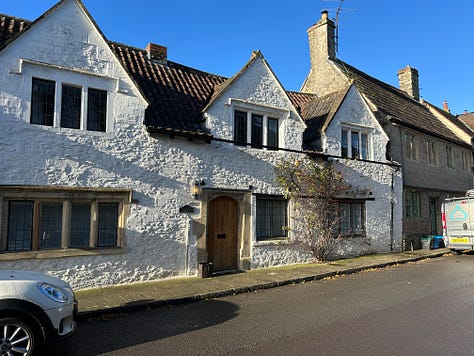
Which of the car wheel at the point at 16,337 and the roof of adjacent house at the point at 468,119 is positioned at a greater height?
the roof of adjacent house at the point at 468,119

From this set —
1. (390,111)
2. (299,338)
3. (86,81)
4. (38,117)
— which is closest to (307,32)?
(390,111)

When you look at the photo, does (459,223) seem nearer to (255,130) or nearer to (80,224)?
(255,130)

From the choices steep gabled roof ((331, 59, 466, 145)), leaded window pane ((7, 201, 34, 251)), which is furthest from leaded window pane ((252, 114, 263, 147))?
leaded window pane ((7, 201, 34, 251))

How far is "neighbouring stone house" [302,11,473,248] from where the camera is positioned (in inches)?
676

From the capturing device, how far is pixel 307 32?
2045 cm

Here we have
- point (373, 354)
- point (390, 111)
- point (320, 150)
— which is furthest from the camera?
point (390, 111)

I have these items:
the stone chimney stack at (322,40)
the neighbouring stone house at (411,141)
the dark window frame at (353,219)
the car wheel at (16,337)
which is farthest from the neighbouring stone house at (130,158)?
the stone chimney stack at (322,40)

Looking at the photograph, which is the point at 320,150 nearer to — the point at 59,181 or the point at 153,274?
the point at 153,274

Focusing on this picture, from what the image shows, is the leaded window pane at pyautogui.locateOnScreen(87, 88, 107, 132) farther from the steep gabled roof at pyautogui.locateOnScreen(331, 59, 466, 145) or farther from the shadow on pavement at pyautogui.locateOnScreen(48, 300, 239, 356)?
the steep gabled roof at pyautogui.locateOnScreen(331, 59, 466, 145)

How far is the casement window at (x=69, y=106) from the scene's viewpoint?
27.8ft

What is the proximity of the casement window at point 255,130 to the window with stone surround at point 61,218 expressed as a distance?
443 centimetres

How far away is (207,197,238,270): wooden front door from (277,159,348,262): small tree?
219cm

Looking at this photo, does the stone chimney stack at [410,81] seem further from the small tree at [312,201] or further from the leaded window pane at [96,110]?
the leaded window pane at [96,110]

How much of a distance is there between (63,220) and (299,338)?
6332mm
